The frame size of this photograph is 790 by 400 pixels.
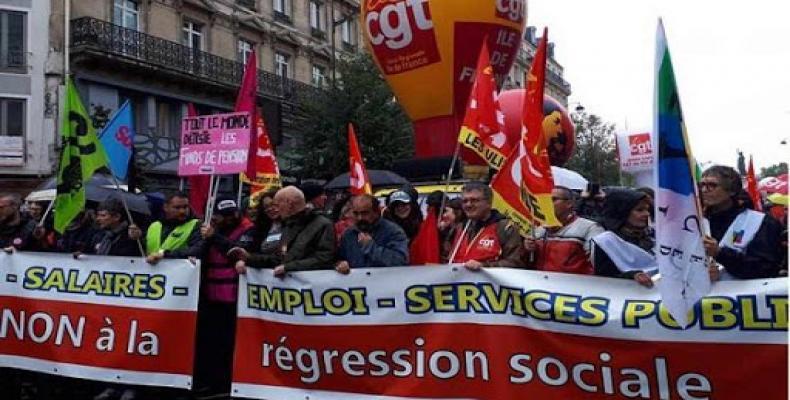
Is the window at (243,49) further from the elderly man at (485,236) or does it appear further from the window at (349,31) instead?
A: the elderly man at (485,236)

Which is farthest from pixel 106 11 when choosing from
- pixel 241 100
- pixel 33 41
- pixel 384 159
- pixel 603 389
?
pixel 603 389

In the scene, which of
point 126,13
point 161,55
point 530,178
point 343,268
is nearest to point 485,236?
point 530,178

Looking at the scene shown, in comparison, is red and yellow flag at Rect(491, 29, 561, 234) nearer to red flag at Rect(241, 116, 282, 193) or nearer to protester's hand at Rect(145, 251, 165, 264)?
protester's hand at Rect(145, 251, 165, 264)

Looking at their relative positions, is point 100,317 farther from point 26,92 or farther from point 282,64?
point 282,64

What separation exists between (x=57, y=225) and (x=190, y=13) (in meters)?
24.8

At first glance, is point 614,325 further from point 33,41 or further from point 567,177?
point 33,41

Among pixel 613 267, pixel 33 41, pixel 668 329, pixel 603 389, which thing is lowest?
pixel 603 389

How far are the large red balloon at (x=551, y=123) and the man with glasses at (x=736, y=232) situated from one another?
7.31 m

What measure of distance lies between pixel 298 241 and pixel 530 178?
1.60 m

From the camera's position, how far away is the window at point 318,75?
121 ft

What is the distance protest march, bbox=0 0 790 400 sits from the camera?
411 centimetres

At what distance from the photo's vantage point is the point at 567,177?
12.0m

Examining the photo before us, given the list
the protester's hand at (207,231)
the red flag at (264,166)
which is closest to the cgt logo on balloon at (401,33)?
the red flag at (264,166)

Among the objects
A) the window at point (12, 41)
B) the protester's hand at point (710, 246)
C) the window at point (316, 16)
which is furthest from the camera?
the window at point (316, 16)
